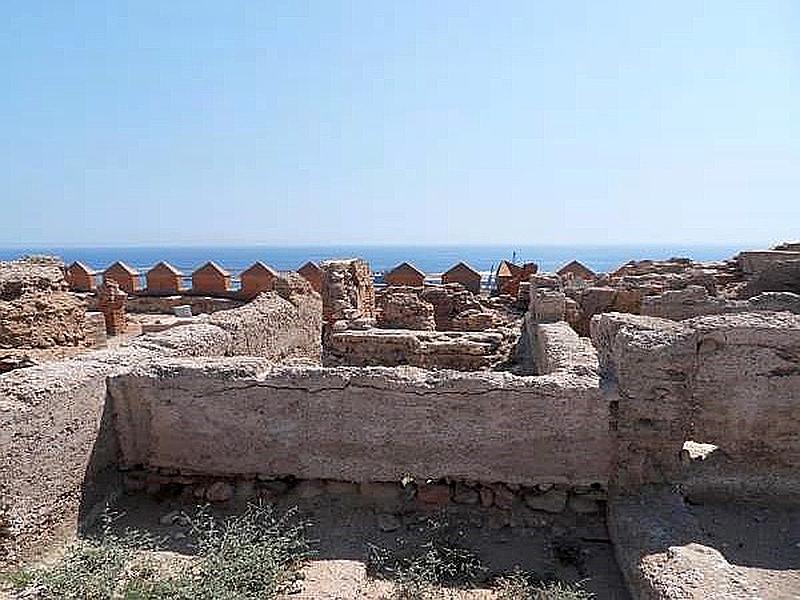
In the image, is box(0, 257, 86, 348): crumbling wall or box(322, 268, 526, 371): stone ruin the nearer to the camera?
box(0, 257, 86, 348): crumbling wall

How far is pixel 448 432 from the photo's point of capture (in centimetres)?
516

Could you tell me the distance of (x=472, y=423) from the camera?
513 centimetres

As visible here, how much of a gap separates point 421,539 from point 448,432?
87 centimetres

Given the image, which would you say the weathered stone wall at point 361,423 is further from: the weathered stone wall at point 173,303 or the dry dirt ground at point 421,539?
the weathered stone wall at point 173,303

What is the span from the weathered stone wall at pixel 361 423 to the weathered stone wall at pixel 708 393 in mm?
277

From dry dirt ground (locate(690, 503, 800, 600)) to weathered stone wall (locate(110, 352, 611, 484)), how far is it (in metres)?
0.91

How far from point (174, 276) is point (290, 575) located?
2022cm

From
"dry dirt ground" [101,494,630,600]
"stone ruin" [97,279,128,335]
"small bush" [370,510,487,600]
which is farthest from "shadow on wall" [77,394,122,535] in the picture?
"stone ruin" [97,279,128,335]

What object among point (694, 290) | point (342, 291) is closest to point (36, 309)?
point (342, 291)

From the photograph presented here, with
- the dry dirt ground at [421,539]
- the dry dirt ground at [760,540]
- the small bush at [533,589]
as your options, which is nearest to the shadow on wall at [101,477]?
the dry dirt ground at [421,539]

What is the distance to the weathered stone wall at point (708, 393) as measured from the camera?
16.2ft

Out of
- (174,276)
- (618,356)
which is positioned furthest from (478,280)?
(618,356)

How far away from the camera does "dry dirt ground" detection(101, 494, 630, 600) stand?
14.3 ft

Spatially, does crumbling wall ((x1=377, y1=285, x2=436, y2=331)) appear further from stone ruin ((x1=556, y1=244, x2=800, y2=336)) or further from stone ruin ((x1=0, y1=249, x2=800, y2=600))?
stone ruin ((x1=0, y1=249, x2=800, y2=600))
